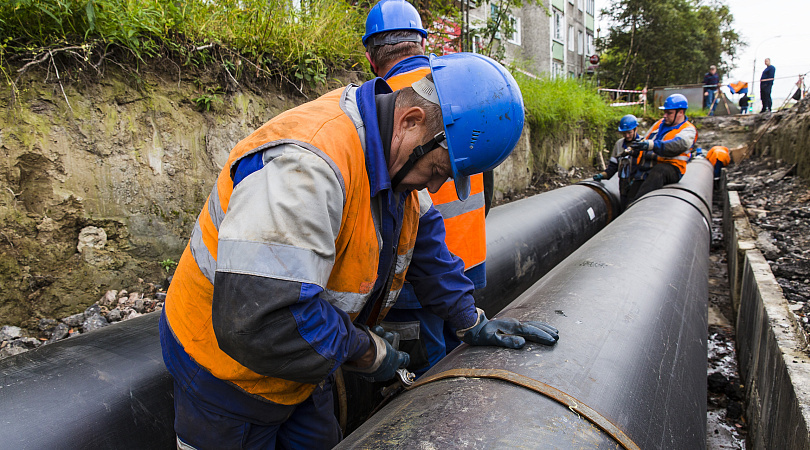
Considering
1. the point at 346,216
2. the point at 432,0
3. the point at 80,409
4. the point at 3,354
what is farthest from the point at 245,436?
the point at 432,0

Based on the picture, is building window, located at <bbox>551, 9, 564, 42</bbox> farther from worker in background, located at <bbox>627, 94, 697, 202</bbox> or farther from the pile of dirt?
worker in background, located at <bbox>627, 94, 697, 202</bbox>

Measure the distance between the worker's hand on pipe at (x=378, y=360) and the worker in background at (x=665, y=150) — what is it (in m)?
4.81

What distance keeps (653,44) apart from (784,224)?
21.6 meters

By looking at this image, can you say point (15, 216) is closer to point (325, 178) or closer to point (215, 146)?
point (215, 146)

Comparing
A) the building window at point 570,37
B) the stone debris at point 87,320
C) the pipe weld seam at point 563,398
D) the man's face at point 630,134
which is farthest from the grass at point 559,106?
the building window at point 570,37

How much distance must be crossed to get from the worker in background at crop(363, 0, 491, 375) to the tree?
74.1ft

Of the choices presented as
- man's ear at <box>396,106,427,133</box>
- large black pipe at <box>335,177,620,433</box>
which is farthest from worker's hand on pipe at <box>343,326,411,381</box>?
man's ear at <box>396,106,427,133</box>

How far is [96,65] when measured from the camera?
2.57 meters

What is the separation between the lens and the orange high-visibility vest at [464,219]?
2033 millimetres

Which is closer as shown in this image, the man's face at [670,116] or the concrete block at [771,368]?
the concrete block at [771,368]

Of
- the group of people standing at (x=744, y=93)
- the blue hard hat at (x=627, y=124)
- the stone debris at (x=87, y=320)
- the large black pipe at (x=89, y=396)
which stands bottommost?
the stone debris at (x=87, y=320)

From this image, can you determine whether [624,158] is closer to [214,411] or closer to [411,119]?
[411,119]

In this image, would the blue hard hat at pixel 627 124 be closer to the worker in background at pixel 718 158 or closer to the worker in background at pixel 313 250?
the worker in background at pixel 313 250

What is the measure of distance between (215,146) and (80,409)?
213 cm
